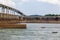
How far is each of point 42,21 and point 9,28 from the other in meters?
57.9

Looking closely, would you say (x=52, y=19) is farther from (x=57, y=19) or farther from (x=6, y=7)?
(x=6, y=7)

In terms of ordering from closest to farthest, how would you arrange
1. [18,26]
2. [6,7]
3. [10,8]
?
1. [18,26]
2. [6,7]
3. [10,8]

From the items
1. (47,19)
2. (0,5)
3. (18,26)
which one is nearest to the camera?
(18,26)

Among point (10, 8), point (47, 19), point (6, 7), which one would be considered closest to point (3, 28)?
point (6, 7)

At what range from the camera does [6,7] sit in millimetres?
88812

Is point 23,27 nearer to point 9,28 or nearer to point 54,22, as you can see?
point 9,28

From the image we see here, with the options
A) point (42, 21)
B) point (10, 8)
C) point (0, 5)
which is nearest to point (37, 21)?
point (42, 21)

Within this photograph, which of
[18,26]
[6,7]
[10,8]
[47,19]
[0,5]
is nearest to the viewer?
[18,26]

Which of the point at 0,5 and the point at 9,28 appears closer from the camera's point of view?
the point at 9,28

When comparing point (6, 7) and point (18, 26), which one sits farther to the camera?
point (6, 7)

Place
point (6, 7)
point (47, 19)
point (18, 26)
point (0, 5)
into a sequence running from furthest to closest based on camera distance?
1. point (47, 19)
2. point (6, 7)
3. point (0, 5)
4. point (18, 26)

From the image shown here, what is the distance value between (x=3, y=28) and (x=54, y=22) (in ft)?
193

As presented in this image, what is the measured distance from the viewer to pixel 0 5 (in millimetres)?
82250

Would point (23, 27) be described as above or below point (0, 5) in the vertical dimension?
below
